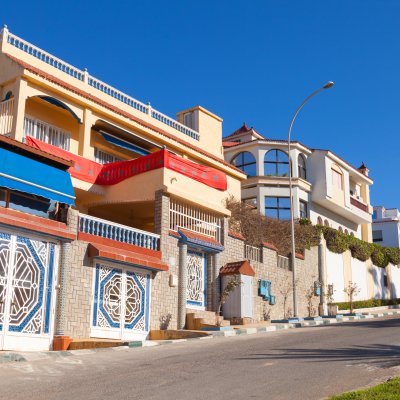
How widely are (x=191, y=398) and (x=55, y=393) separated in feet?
6.12

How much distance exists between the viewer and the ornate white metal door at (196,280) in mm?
20703

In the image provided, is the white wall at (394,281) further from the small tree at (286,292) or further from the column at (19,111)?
the column at (19,111)

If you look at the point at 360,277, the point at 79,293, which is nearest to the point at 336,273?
the point at 360,277

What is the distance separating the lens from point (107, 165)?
73.2ft

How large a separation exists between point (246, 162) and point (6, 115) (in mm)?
21372

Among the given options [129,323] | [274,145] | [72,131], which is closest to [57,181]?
[129,323]

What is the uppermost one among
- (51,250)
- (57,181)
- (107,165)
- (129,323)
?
(107,165)

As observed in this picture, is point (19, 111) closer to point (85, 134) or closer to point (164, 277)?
point (85, 134)

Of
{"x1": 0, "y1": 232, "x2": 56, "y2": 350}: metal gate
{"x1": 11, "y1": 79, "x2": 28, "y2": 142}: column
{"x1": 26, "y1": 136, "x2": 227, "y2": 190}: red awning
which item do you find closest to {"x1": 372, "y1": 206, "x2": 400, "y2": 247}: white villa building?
{"x1": 26, "y1": 136, "x2": 227, "y2": 190}: red awning

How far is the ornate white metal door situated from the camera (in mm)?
20703

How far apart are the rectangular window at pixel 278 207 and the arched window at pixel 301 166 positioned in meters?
2.90

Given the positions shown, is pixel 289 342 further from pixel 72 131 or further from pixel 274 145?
pixel 274 145

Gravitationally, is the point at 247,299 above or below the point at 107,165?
below

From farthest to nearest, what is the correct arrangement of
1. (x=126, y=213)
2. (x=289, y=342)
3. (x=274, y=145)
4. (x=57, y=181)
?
(x=274, y=145) → (x=126, y=213) → (x=57, y=181) → (x=289, y=342)
